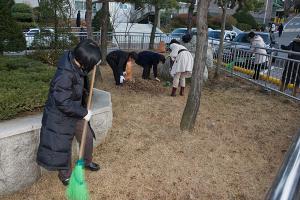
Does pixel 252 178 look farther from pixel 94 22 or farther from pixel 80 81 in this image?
pixel 94 22

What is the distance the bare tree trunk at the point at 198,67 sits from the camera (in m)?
4.49

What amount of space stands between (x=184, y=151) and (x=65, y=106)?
194 cm

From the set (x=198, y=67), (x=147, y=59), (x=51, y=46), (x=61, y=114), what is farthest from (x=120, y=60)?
(x=61, y=114)

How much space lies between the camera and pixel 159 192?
3.55 m

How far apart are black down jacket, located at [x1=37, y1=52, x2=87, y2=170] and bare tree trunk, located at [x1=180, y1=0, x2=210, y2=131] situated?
6.47 ft

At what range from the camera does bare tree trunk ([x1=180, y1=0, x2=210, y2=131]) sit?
4488 millimetres

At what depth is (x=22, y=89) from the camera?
4.02 metres

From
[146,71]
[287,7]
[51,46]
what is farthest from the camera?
[287,7]

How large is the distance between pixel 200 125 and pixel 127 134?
4.12 ft

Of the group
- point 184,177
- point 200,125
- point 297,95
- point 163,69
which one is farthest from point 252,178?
point 163,69

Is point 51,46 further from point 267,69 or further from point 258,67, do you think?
point 267,69

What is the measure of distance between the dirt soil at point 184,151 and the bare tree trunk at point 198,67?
0.22 meters

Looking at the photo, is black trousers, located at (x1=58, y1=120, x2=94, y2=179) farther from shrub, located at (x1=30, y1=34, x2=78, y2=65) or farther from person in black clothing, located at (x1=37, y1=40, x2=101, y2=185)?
shrub, located at (x1=30, y1=34, x2=78, y2=65)

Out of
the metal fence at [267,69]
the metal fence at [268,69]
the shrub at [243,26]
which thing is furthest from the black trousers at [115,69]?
the shrub at [243,26]
